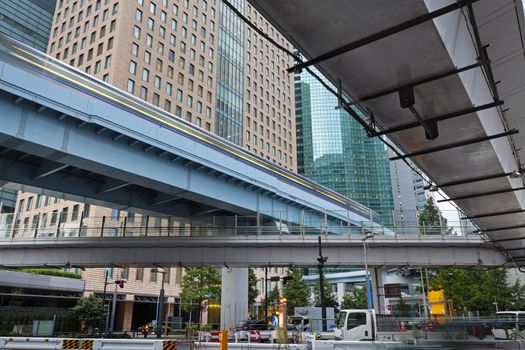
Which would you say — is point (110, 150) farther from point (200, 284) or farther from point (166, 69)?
point (166, 69)

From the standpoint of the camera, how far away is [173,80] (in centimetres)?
6550

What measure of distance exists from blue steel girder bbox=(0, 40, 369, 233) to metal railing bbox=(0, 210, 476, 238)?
2.28 feet

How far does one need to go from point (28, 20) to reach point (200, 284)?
7722 centimetres

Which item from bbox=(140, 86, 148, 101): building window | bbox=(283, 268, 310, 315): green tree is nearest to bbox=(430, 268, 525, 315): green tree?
bbox=(283, 268, 310, 315): green tree

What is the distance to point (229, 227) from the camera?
100.0 feet

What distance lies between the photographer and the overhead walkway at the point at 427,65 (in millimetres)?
6281

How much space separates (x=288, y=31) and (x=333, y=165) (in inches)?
5812

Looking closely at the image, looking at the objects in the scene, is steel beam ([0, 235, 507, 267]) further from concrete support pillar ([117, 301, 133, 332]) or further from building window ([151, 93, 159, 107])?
building window ([151, 93, 159, 107])

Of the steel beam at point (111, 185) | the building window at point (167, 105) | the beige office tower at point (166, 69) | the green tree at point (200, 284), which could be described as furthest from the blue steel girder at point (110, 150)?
the building window at point (167, 105)

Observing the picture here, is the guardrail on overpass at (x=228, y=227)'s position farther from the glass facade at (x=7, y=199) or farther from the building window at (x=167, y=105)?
the glass facade at (x=7, y=199)

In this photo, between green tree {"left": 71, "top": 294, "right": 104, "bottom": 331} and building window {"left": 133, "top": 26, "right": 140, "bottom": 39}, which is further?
building window {"left": 133, "top": 26, "right": 140, "bottom": 39}

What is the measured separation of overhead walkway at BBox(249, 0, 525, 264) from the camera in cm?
628

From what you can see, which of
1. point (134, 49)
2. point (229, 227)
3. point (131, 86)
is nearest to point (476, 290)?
point (229, 227)

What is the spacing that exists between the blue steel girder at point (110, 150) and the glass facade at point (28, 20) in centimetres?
7527
